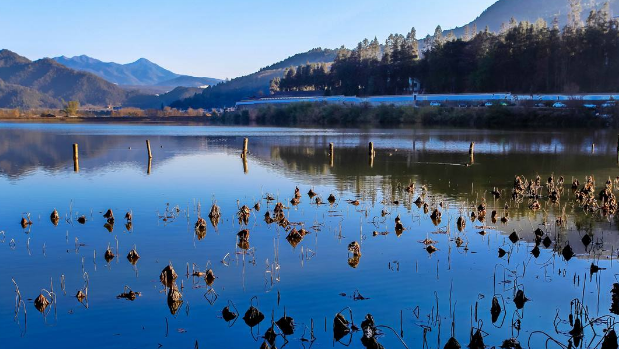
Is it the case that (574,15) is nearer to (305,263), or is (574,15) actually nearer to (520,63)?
(520,63)

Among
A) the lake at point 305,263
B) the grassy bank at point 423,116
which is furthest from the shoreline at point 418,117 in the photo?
the lake at point 305,263

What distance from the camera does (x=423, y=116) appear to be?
83.4 meters

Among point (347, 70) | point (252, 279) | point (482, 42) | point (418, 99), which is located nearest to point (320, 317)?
point (252, 279)

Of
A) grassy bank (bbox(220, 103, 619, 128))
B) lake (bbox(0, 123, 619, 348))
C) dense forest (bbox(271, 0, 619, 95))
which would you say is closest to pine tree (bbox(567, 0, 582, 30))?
dense forest (bbox(271, 0, 619, 95))

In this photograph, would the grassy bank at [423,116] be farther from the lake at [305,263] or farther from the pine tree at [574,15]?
the lake at [305,263]

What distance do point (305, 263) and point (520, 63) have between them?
85.3 m

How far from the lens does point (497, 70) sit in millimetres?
91375

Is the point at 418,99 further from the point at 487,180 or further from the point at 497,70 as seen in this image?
the point at 487,180

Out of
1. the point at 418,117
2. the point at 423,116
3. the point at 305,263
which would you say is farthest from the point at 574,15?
the point at 305,263

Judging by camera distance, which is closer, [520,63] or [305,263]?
[305,263]

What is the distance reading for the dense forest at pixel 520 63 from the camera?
277ft

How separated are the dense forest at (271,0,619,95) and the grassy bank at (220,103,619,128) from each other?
15.7 meters

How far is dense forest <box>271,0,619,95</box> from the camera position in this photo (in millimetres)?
84375

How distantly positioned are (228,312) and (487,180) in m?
18.8
